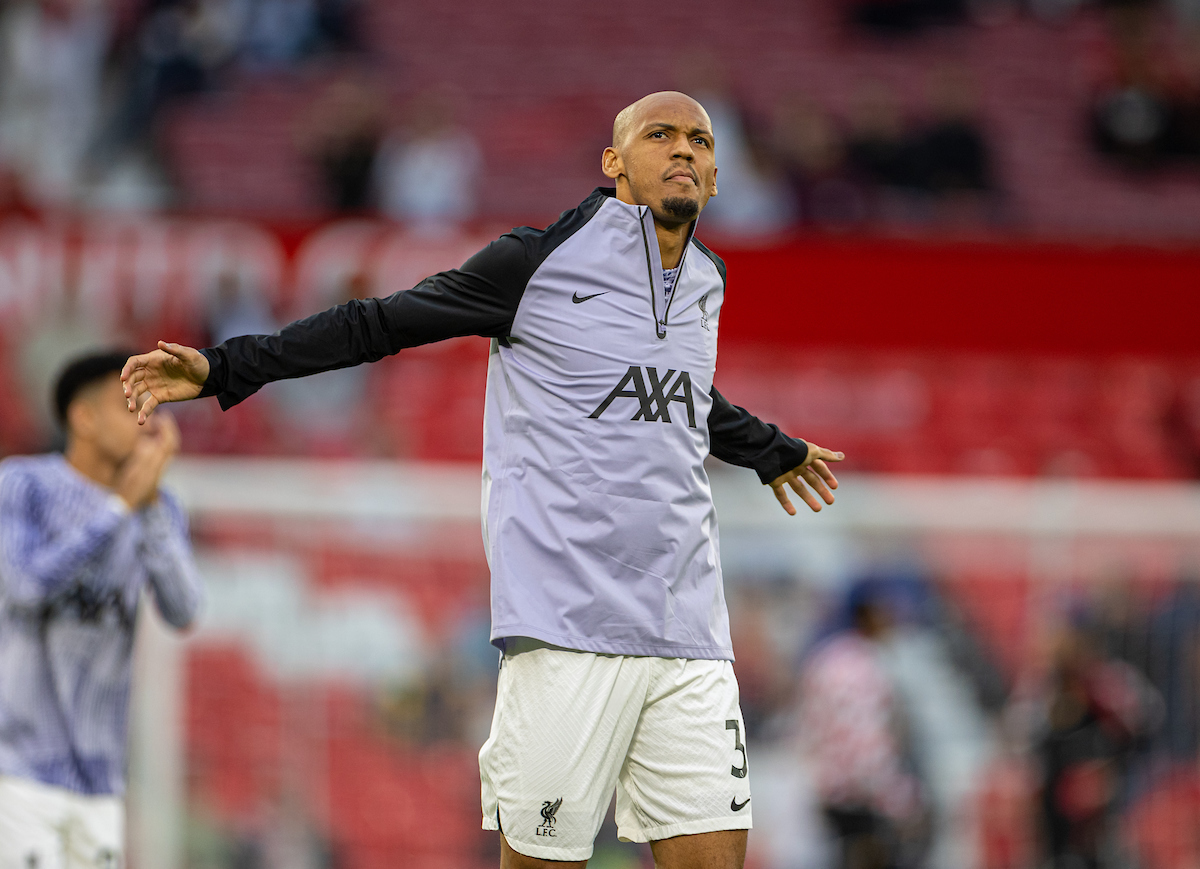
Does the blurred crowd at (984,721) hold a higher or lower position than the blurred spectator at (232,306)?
lower

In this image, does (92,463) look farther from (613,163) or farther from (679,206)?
(679,206)

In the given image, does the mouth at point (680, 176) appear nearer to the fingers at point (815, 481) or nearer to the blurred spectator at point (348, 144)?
the fingers at point (815, 481)

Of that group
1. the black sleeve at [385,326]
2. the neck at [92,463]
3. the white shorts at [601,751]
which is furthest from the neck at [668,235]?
the neck at [92,463]

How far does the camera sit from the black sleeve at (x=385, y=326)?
337 cm

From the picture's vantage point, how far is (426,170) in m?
12.0

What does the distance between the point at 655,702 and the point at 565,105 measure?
10492mm

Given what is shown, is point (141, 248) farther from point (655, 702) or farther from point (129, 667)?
point (655, 702)

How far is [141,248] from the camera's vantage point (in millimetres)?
10406

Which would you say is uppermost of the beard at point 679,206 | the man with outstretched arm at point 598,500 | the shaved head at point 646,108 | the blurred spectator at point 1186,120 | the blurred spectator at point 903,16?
the blurred spectator at point 903,16

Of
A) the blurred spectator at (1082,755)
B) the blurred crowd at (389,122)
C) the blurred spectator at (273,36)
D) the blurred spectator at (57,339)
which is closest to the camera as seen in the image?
the blurred spectator at (1082,755)

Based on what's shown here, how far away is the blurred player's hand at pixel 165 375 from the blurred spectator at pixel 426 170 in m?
8.40

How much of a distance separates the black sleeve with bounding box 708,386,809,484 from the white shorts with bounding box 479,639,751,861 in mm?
616

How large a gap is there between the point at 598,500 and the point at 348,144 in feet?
28.9

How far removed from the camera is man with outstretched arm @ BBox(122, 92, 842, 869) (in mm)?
3484
